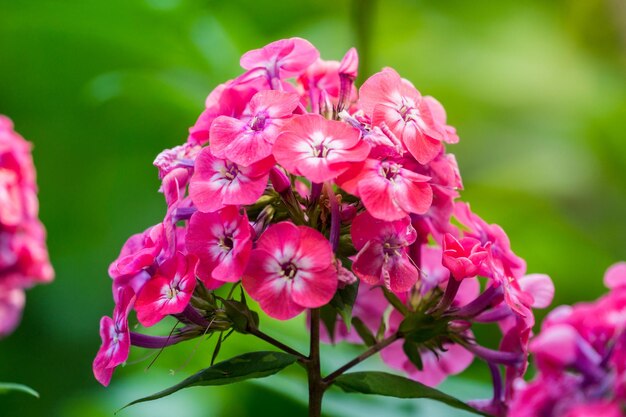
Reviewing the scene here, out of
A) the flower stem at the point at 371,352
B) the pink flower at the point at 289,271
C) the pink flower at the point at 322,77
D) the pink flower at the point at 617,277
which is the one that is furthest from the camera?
the pink flower at the point at 322,77

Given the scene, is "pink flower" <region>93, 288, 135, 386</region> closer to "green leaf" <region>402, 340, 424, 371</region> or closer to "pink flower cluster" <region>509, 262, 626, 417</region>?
"green leaf" <region>402, 340, 424, 371</region>

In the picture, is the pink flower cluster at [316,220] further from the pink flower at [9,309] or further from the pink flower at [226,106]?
the pink flower at [9,309]

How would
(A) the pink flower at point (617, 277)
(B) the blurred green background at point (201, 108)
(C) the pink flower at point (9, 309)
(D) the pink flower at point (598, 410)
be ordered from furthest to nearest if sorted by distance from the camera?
(B) the blurred green background at point (201, 108) → (C) the pink flower at point (9, 309) → (A) the pink flower at point (617, 277) → (D) the pink flower at point (598, 410)

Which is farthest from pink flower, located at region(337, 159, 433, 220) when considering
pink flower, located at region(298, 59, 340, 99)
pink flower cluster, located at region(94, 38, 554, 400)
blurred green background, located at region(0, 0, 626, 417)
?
blurred green background, located at region(0, 0, 626, 417)

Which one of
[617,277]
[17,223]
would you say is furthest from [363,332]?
[17,223]

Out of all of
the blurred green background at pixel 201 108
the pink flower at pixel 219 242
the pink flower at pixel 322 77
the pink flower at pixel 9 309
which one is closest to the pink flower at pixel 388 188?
the pink flower at pixel 219 242

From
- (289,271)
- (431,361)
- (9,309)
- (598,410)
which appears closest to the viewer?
(598,410)

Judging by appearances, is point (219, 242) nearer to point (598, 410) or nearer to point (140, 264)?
point (140, 264)
